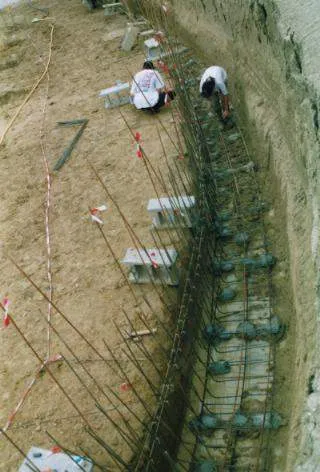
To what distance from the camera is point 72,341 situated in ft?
16.1

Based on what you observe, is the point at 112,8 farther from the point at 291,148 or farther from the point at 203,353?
the point at 203,353

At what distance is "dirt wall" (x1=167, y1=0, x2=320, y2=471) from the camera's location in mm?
3408

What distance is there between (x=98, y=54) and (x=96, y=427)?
30.3ft

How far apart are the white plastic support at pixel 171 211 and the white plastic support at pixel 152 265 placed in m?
0.44

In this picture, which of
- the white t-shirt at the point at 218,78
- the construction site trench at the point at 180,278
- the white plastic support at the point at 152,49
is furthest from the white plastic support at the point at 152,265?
the white plastic support at the point at 152,49

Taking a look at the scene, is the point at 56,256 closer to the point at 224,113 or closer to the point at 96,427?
the point at 96,427

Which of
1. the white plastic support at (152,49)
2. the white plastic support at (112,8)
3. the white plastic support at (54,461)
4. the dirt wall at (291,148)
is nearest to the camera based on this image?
the dirt wall at (291,148)

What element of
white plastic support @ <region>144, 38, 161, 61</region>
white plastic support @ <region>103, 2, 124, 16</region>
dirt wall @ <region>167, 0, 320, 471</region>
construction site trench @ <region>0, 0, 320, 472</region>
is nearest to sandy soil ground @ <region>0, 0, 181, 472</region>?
construction site trench @ <region>0, 0, 320, 472</region>

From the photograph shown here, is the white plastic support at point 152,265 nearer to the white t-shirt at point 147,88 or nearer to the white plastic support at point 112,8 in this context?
the white t-shirt at point 147,88

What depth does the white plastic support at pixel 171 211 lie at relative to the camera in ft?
18.1

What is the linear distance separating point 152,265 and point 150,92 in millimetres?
4053

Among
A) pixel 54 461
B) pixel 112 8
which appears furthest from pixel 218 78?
pixel 112 8

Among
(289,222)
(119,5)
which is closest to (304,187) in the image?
(289,222)

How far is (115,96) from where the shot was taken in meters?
9.29
